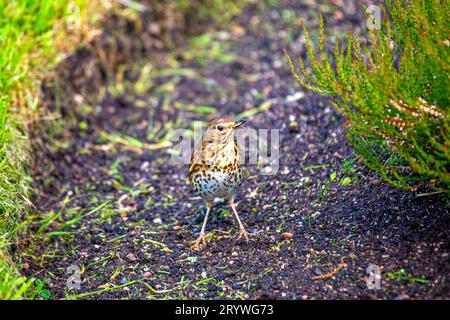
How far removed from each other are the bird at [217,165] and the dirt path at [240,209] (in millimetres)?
373

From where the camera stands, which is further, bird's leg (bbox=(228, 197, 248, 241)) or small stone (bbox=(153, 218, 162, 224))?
small stone (bbox=(153, 218, 162, 224))

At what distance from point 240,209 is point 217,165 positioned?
70 cm

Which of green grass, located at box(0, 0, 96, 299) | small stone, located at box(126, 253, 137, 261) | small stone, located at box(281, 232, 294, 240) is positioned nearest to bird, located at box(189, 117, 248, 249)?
small stone, located at box(281, 232, 294, 240)

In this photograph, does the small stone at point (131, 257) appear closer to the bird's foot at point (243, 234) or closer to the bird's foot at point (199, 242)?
the bird's foot at point (199, 242)

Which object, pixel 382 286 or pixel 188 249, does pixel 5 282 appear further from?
pixel 382 286

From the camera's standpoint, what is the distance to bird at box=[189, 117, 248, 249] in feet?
15.7

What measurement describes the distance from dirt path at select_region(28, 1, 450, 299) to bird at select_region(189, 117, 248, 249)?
373 millimetres

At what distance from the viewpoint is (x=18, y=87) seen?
232 inches

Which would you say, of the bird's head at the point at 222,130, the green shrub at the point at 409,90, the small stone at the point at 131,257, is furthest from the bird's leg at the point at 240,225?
the green shrub at the point at 409,90

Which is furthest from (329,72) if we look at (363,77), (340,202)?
(340,202)

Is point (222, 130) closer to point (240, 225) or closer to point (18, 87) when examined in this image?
point (240, 225)

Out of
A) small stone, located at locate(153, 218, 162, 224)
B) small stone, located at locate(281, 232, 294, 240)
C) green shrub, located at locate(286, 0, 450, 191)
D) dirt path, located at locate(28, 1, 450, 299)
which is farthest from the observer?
small stone, located at locate(153, 218, 162, 224)

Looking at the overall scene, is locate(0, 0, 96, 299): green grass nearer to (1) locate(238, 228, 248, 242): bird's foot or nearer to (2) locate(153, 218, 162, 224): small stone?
(2) locate(153, 218, 162, 224): small stone

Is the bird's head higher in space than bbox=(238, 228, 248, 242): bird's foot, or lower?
higher
